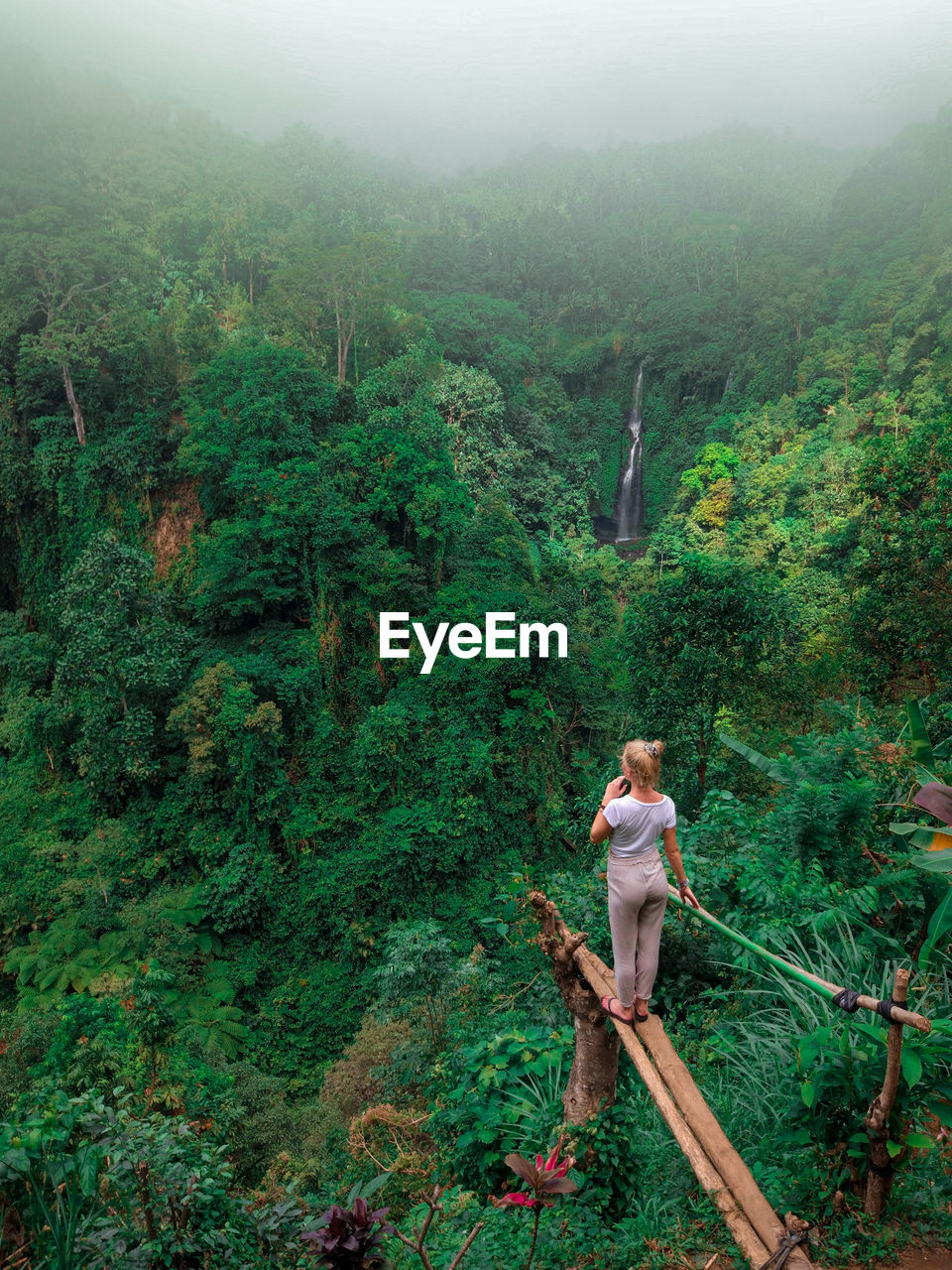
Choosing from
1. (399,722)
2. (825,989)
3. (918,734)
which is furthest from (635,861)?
(399,722)

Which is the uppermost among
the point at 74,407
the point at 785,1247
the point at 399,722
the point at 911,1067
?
the point at 74,407

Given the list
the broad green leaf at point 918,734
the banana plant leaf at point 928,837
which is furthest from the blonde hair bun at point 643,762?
the broad green leaf at point 918,734

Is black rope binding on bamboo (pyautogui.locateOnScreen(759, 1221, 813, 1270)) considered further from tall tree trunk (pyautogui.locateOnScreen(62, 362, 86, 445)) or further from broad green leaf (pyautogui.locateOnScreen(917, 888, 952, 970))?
tall tree trunk (pyautogui.locateOnScreen(62, 362, 86, 445))

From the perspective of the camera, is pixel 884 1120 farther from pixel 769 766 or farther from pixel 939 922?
pixel 769 766

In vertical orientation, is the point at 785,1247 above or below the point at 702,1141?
above

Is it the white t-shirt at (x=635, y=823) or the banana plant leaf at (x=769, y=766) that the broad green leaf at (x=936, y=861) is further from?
the banana plant leaf at (x=769, y=766)

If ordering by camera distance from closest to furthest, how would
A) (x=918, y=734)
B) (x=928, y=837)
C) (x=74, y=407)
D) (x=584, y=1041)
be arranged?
(x=928, y=837) → (x=584, y=1041) → (x=918, y=734) → (x=74, y=407)

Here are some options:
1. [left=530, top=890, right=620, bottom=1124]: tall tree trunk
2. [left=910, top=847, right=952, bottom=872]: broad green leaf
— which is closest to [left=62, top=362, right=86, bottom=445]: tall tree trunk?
[left=530, top=890, right=620, bottom=1124]: tall tree trunk

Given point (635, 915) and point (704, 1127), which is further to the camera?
point (635, 915)
